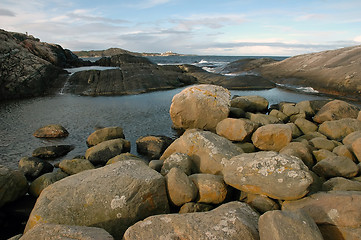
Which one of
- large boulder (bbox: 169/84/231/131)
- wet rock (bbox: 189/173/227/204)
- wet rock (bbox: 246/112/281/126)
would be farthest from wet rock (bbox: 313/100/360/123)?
wet rock (bbox: 189/173/227/204)

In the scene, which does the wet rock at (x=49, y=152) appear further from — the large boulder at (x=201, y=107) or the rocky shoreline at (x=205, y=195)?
the large boulder at (x=201, y=107)

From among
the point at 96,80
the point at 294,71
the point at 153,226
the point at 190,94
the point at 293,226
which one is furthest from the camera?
the point at 294,71

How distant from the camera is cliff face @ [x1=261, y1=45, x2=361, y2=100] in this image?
23.9 metres

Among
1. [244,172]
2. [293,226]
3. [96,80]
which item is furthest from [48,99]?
[293,226]

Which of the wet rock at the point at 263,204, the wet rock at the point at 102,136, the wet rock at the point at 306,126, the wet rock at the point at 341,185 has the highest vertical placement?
the wet rock at the point at 341,185

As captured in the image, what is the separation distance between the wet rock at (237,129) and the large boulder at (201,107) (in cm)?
213

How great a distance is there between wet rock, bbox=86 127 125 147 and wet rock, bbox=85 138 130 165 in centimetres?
143

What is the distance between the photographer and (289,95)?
25672mm

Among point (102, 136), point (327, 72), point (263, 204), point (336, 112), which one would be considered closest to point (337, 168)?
point (263, 204)

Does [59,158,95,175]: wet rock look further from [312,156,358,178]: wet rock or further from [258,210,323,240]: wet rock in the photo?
[312,156,358,178]: wet rock

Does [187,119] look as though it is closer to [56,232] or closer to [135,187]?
[135,187]

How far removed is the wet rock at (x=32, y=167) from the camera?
9148 mm

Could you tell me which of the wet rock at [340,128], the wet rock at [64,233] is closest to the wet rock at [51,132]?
the wet rock at [64,233]

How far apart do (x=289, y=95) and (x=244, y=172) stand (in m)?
22.4
